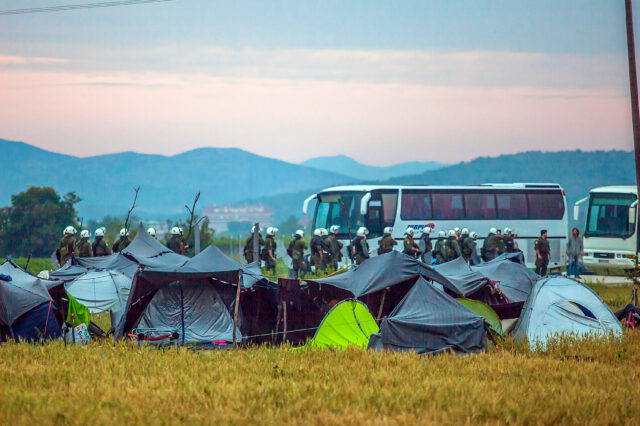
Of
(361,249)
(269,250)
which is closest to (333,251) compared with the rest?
(361,249)

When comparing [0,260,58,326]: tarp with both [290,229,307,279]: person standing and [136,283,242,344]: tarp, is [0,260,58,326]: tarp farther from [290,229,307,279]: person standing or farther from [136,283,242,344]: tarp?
[290,229,307,279]: person standing

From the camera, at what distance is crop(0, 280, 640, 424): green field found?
9195mm

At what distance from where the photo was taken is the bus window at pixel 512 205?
3581 centimetres

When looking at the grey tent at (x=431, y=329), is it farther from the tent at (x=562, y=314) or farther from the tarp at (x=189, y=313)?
the tarp at (x=189, y=313)

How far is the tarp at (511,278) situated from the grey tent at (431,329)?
513 cm

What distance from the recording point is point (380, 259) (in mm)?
15953

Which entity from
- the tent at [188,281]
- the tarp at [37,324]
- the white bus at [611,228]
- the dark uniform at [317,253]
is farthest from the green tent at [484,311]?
the white bus at [611,228]

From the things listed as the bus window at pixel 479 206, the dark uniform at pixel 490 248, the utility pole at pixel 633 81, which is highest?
the utility pole at pixel 633 81

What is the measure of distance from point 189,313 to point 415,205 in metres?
18.5

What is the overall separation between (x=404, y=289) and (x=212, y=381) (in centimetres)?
583

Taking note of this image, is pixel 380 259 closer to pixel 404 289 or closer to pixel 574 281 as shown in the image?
pixel 404 289

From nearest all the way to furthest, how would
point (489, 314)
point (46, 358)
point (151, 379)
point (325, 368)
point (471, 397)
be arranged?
point (471, 397) < point (151, 379) < point (325, 368) < point (46, 358) < point (489, 314)

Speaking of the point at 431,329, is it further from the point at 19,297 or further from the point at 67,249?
the point at 67,249

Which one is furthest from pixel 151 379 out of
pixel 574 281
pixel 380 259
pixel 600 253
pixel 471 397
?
pixel 600 253
